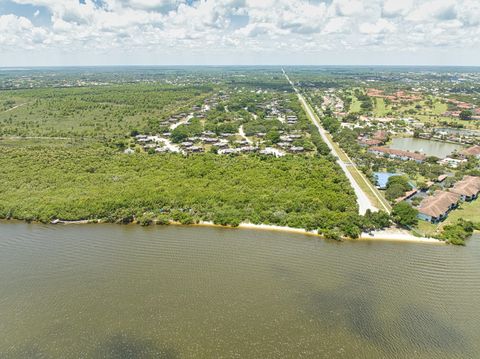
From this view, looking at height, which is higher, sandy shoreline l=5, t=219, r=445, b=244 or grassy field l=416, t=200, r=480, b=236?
grassy field l=416, t=200, r=480, b=236

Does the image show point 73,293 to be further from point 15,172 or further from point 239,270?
point 15,172

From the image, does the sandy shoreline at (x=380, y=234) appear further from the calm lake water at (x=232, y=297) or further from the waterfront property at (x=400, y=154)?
the waterfront property at (x=400, y=154)

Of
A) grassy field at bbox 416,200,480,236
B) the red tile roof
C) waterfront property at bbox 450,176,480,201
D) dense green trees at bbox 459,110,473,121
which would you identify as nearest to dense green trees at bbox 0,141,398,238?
grassy field at bbox 416,200,480,236

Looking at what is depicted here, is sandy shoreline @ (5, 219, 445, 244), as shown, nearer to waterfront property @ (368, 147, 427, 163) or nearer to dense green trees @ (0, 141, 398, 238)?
dense green trees @ (0, 141, 398, 238)

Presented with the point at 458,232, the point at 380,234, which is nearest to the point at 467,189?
the point at 458,232

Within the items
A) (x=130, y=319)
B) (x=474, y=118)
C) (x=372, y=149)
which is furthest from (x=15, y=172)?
(x=474, y=118)
